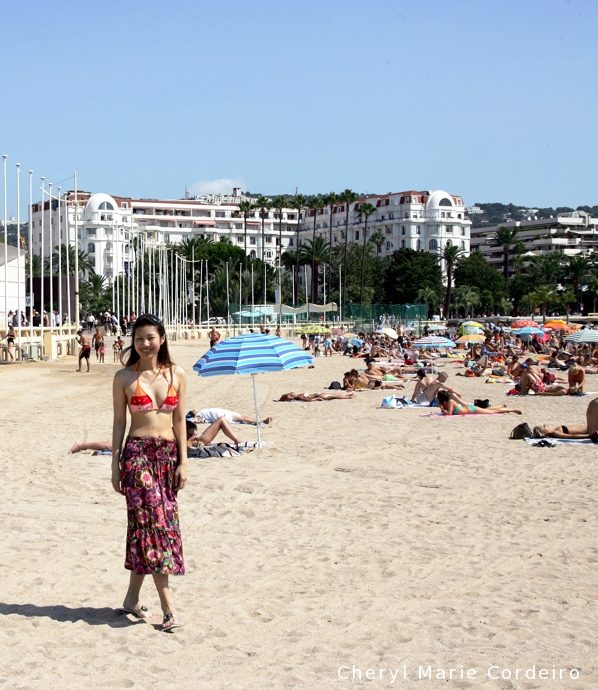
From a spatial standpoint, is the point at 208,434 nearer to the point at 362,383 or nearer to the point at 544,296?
the point at 362,383

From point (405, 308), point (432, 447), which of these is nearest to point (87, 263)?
point (405, 308)

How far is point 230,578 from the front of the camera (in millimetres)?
6324

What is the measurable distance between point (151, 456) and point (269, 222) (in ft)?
517

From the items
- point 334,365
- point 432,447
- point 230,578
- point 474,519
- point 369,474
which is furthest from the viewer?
point 334,365

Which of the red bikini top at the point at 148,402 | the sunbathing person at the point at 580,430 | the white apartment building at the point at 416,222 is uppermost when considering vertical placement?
the white apartment building at the point at 416,222

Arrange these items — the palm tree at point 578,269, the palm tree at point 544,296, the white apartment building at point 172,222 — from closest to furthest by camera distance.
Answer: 1. the palm tree at point 544,296
2. the palm tree at point 578,269
3. the white apartment building at point 172,222

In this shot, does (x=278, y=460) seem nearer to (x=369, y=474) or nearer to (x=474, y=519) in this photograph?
(x=369, y=474)

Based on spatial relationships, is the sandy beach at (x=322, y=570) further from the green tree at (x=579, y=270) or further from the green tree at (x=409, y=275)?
the green tree at (x=579, y=270)

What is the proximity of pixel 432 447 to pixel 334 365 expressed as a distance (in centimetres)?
2361

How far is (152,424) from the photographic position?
5.14 m

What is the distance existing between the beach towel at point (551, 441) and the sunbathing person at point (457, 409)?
3.20 metres

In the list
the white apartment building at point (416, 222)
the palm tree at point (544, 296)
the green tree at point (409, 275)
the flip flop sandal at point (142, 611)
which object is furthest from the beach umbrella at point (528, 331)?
the white apartment building at point (416, 222)

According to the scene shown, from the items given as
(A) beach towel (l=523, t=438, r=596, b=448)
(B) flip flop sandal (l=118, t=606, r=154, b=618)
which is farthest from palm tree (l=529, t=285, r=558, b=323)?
(B) flip flop sandal (l=118, t=606, r=154, b=618)

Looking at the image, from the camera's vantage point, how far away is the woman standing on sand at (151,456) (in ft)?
16.6
